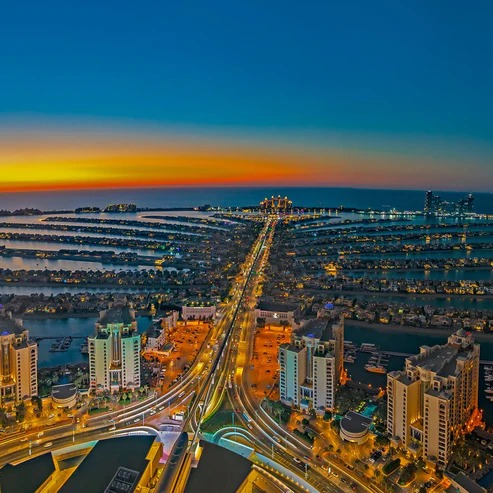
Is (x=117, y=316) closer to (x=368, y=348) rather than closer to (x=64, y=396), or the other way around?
(x=64, y=396)

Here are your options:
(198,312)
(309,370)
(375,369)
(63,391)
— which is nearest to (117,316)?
(63,391)

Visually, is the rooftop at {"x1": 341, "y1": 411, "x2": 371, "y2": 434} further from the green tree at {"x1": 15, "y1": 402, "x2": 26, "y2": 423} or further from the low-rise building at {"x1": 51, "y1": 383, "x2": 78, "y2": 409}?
the green tree at {"x1": 15, "y1": 402, "x2": 26, "y2": 423}

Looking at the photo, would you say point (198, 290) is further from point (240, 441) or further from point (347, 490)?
point (347, 490)

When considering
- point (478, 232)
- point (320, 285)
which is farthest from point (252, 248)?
point (478, 232)

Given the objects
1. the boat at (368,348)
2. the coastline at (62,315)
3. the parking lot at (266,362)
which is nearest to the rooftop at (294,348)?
the parking lot at (266,362)

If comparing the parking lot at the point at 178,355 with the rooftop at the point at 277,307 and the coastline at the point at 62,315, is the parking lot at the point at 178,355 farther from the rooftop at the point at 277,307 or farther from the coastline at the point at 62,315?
the coastline at the point at 62,315

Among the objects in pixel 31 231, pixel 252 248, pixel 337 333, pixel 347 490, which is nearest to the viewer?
pixel 347 490

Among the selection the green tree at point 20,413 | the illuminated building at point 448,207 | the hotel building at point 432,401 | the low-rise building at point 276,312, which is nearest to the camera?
the hotel building at point 432,401
